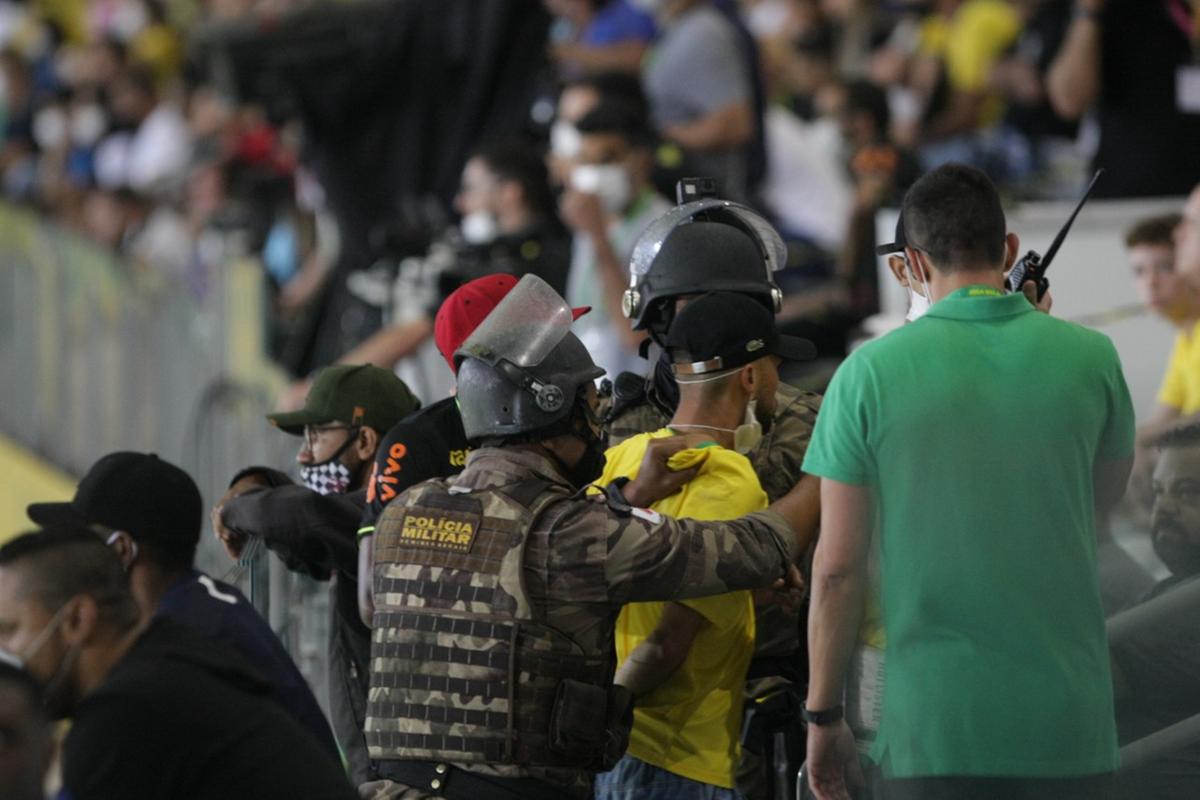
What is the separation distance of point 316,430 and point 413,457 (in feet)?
2.98

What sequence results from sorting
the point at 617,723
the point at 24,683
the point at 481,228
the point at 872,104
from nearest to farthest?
the point at 24,683, the point at 617,723, the point at 481,228, the point at 872,104

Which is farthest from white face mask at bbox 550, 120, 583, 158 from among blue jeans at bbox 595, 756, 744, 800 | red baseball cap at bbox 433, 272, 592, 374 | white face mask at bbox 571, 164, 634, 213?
blue jeans at bbox 595, 756, 744, 800

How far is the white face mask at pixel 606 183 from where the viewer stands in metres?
7.02

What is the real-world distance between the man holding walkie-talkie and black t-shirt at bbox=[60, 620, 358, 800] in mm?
→ 1003

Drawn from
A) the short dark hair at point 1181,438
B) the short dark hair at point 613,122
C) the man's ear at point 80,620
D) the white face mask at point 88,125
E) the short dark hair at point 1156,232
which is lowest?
the man's ear at point 80,620

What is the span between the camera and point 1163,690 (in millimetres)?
4109

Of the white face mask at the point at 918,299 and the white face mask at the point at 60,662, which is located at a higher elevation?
Answer: the white face mask at the point at 918,299

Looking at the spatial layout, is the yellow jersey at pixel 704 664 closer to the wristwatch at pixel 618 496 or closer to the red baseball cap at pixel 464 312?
the wristwatch at pixel 618 496

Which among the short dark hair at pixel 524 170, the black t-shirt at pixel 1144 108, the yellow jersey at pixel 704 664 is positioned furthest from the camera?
the black t-shirt at pixel 1144 108

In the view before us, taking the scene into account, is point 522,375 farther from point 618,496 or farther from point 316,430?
point 316,430

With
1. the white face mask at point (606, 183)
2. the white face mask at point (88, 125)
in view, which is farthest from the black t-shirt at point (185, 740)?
the white face mask at point (88, 125)

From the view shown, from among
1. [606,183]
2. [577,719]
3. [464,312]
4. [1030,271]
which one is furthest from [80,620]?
[606,183]

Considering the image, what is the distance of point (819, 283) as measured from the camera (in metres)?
8.28

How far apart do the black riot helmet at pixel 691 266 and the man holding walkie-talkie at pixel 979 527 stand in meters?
0.69
